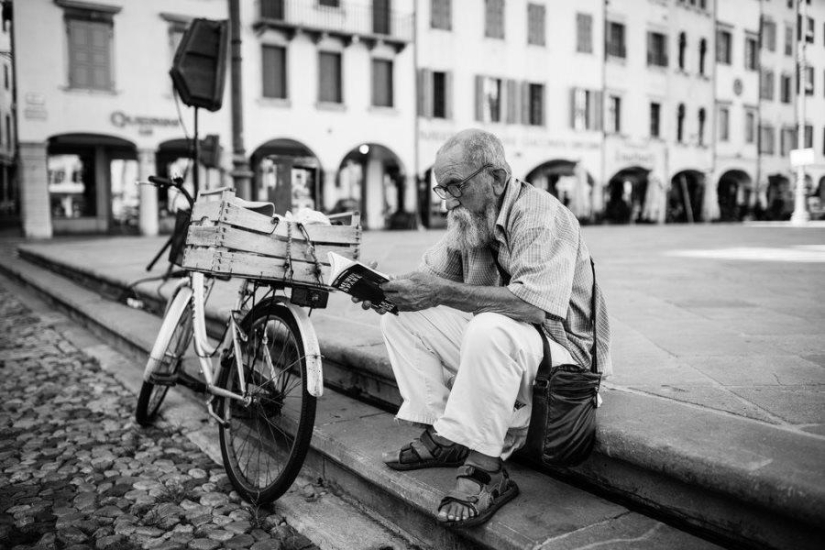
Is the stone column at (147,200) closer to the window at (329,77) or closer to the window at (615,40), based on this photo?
the window at (329,77)

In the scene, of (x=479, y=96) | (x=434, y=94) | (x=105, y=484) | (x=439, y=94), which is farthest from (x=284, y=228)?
(x=479, y=96)

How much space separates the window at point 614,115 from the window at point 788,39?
43.6 ft

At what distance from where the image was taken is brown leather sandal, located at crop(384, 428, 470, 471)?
2.50 m

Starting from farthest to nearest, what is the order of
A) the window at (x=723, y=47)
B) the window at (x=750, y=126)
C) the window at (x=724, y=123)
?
1. the window at (x=750, y=126)
2. the window at (x=724, y=123)
3. the window at (x=723, y=47)

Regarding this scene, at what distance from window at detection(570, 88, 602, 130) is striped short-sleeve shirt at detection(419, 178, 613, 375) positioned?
2550 cm

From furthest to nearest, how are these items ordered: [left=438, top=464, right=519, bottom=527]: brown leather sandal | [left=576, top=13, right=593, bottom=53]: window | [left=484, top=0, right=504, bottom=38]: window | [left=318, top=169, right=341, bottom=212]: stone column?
[left=576, top=13, right=593, bottom=53]: window → [left=484, top=0, right=504, bottom=38]: window → [left=318, top=169, right=341, bottom=212]: stone column → [left=438, top=464, right=519, bottom=527]: brown leather sandal

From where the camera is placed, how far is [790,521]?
1.73 meters

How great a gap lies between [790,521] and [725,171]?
110 ft

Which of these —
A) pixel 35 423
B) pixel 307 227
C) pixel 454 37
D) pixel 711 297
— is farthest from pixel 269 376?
pixel 454 37

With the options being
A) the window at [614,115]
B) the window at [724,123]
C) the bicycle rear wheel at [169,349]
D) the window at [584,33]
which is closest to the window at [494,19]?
the window at [584,33]

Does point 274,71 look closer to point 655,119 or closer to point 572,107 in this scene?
point 572,107

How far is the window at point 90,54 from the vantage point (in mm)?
18453

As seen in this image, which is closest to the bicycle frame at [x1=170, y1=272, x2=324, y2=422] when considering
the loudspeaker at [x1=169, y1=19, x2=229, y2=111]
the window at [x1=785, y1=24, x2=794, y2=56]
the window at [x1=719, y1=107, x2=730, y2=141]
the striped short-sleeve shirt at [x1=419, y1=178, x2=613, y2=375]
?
the striped short-sleeve shirt at [x1=419, y1=178, x2=613, y2=375]

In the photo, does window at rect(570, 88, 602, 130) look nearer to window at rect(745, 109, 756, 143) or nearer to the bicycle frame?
window at rect(745, 109, 756, 143)
